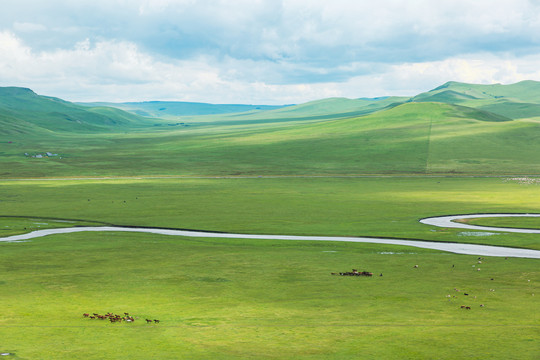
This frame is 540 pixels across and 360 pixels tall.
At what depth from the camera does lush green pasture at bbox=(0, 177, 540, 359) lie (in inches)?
888

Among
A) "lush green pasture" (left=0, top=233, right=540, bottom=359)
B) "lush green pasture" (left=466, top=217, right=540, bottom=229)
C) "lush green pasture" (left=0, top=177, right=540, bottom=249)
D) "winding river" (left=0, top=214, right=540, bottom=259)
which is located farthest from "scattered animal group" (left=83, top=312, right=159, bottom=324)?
"lush green pasture" (left=466, top=217, right=540, bottom=229)

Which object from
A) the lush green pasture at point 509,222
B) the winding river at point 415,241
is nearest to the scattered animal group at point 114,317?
the winding river at point 415,241

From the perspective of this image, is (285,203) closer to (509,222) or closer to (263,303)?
(509,222)

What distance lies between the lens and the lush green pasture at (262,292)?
22562 millimetres

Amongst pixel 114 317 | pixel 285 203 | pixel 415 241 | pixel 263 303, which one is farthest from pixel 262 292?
pixel 285 203

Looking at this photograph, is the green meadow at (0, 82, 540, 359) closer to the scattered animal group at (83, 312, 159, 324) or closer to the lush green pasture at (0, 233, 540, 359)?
the lush green pasture at (0, 233, 540, 359)

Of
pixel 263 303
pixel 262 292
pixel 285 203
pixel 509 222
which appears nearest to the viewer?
pixel 263 303

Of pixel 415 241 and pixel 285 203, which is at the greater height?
pixel 415 241

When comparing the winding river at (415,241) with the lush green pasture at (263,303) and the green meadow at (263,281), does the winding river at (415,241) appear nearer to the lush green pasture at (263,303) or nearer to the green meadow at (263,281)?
the green meadow at (263,281)

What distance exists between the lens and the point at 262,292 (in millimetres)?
32781

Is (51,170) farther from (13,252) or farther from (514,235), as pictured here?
(514,235)

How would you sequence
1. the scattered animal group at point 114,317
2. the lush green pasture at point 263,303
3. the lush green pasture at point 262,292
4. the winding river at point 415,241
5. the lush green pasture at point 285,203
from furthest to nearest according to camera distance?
1. the lush green pasture at point 285,203
2. the winding river at point 415,241
3. the scattered animal group at point 114,317
4. the lush green pasture at point 262,292
5. the lush green pasture at point 263,303

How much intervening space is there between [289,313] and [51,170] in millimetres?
136325

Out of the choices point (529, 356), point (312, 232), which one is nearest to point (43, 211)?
point (312, 232)
